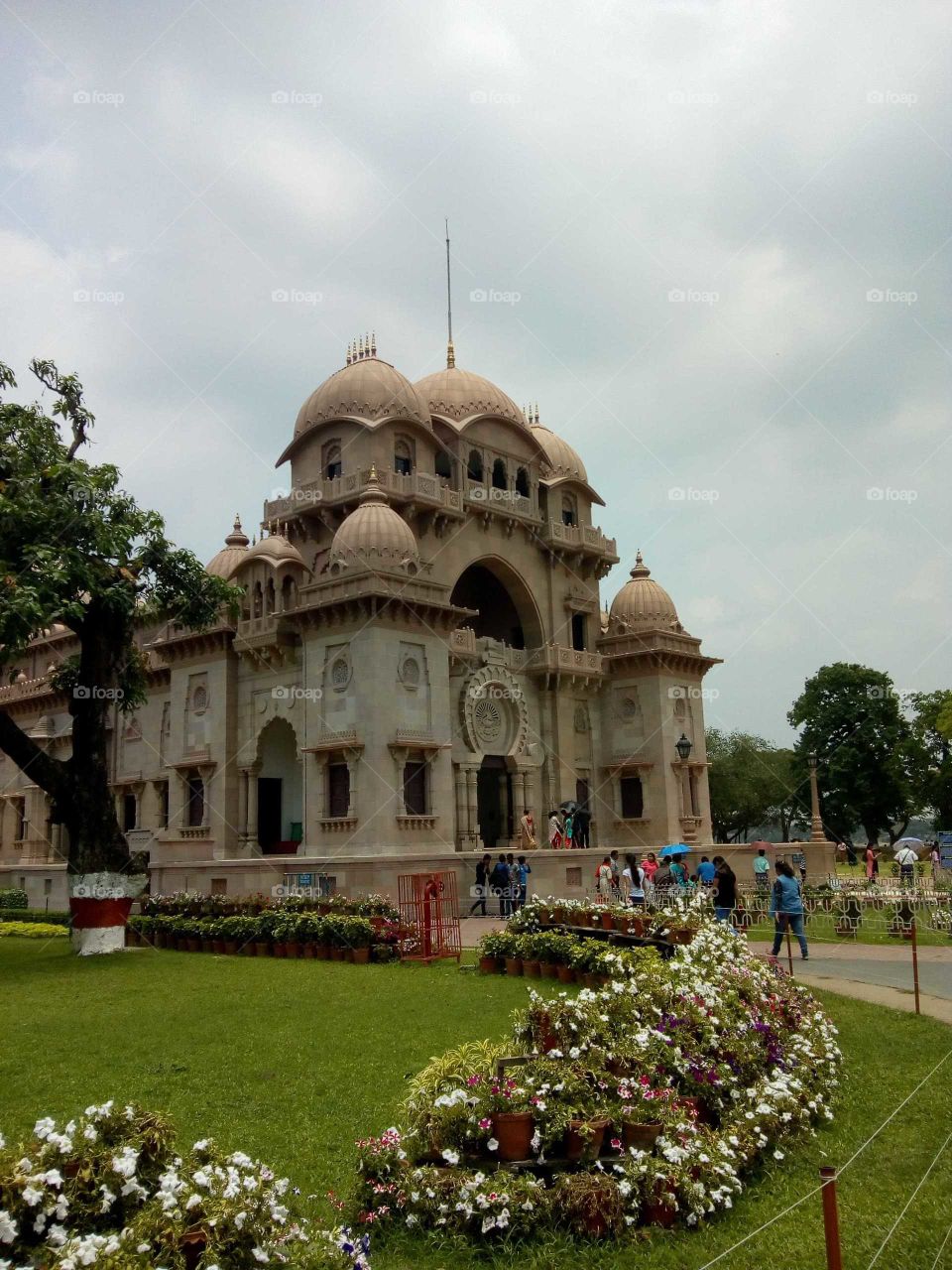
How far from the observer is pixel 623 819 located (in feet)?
117

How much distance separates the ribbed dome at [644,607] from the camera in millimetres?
36969

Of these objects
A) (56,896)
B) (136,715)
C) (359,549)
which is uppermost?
(359,549)

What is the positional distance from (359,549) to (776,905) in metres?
15.7

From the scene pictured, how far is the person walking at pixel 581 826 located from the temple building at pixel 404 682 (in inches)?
15.8

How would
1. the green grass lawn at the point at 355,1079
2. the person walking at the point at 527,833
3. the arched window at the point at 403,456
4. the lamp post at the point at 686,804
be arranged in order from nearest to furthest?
the green grass lawn at the point at 355,1079 < the person walking at the point at 527,833 < the arched window at the point at 403,456 < the lamp post at the point at 686,804

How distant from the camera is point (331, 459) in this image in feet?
108

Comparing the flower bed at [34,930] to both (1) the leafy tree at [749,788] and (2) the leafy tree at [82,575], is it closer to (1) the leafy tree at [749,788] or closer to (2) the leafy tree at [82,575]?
(2) the leafy tree at [82,575]

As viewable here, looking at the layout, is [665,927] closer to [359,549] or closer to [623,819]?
[359,549]

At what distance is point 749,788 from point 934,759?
41.3 ft

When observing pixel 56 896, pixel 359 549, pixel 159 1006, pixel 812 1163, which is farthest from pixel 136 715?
pixel 812 1163

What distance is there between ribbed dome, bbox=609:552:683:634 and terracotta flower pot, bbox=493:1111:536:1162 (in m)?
31.5

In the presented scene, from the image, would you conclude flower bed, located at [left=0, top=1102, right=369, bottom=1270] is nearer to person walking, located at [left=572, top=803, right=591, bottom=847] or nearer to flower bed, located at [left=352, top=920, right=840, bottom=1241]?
flower bed, located at [left=352, top=920, right=840, bottom=1241]

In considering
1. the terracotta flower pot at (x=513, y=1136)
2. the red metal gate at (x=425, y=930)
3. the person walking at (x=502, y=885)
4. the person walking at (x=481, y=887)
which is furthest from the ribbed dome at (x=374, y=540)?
the terracotta flower pot at (x=513, y=1136)

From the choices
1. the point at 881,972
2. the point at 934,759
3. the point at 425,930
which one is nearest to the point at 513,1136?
the point at 881,972
